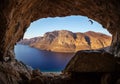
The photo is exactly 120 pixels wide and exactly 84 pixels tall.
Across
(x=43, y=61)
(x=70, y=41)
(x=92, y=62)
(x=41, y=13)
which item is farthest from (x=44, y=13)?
(x=70, y=41)

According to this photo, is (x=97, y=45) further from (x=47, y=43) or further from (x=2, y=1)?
(x=2, y=1)

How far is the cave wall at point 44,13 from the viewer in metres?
6.27

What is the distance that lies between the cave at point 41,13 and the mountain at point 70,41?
790 inches

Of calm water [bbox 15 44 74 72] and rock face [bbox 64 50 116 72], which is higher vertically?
rock face [bbox 64 50 116 72]

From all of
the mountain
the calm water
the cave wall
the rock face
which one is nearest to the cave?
the cave wall

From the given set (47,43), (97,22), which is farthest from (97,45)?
(97,22)

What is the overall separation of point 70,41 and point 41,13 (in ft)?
72.1

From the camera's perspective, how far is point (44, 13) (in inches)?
429

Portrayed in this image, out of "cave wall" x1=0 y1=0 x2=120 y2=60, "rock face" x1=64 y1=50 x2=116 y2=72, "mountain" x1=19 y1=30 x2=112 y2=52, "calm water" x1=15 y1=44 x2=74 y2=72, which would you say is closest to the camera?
"rock face" x1=64 y1=50 x2=116 y2=72

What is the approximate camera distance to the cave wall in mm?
6266

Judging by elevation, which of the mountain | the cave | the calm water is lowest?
the calm water

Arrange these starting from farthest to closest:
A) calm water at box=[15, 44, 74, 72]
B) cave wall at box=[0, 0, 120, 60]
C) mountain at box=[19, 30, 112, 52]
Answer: mountain at box=[19, 30, 112, 52] → calm water at box=[15, 44, 74, 72] → cave wall at box=[0, 0, 120, 60]

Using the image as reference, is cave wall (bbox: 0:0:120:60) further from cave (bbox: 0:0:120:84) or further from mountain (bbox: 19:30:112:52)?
mountain (bbox: 19:30:112:52)

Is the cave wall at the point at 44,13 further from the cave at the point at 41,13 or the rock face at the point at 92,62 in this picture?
the rock face at the point at 92,62
